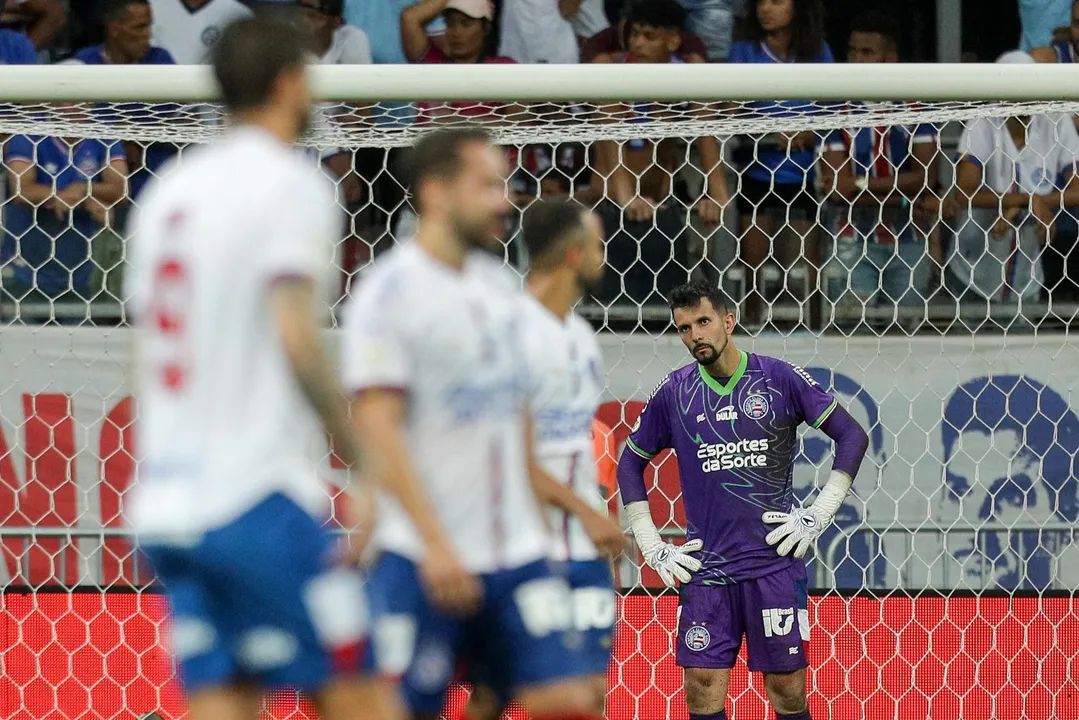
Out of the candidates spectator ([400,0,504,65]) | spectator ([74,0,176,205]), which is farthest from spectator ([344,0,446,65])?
spectator ([74,0,176,205])

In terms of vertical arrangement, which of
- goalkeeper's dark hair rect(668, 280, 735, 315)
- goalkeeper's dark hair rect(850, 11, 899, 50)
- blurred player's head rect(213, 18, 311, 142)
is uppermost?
blurred player's head rect(213, 18, 311, 142)

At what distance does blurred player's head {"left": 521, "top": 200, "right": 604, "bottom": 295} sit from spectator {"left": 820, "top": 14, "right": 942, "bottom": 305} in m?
2.47

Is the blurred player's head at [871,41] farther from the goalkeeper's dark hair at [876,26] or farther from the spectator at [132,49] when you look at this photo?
the spectator at [132,49]

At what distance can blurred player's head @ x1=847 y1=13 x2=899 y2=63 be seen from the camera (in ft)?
24.8

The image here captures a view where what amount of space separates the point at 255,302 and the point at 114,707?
12.2ft

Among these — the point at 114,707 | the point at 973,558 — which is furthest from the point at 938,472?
the point at 114,707

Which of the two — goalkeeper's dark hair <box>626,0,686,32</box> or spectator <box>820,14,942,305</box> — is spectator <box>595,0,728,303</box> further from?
goalkeeper's dark hair <box>626,0,686,32</box>

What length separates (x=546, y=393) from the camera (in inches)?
156

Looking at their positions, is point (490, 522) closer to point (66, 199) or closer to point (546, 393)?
point (546, 393)

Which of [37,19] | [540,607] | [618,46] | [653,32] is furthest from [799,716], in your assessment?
[37,19]

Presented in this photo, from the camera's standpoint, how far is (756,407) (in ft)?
18.7

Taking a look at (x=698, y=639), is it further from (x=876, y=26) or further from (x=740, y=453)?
(x=876, y=26)

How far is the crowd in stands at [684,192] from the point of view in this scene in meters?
6.17

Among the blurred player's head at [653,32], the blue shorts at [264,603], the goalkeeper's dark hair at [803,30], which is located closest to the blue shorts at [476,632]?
the blue shorts at [264,603]
